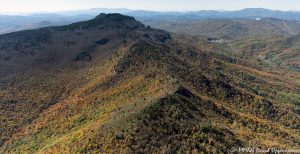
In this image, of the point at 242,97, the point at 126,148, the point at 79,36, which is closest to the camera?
the point at 126,148

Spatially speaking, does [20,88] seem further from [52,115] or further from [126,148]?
[126,148]

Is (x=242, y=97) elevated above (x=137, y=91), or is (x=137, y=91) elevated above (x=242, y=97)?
(x=137, y=91)

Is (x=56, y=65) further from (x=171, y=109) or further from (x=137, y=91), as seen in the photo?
(x=171, y=109)

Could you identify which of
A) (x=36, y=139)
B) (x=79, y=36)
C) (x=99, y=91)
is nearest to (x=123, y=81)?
(x=99, y=91)

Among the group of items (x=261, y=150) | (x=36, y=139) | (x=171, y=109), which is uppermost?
(x=171, y=109)

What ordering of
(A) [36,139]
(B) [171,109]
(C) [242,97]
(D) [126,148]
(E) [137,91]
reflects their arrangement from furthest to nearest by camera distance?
(C) [242,97] < (E) [137,91] < (A) [36,139] < (B) [171,109] < (D) [126,148]

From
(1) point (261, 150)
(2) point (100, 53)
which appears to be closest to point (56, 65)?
(2) point (100, 53)

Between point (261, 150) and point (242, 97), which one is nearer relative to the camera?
point (261, 150)
